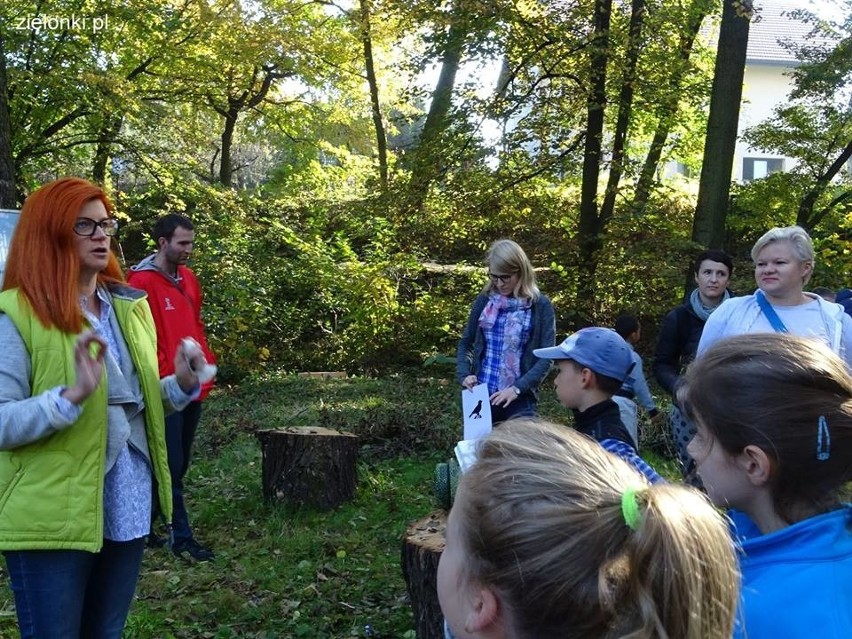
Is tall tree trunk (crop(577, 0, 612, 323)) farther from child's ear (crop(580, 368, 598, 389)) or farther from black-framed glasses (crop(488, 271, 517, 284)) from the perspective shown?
child's ear (crop(580, 368, 598, 389))

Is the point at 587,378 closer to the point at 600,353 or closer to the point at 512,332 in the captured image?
the point at 600,353

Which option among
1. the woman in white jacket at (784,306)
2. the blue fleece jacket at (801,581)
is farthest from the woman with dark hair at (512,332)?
the blue fleece jacket at (801,581)

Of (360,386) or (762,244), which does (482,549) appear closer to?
(762,244)

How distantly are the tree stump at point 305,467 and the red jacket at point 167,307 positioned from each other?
4.29ft

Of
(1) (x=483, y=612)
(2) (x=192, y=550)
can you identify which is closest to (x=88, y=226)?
(1) (x=483, y=612)

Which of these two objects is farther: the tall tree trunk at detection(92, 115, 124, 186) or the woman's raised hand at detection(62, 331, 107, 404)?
the tall tree trunk at detection(92, 115, 124, 186)

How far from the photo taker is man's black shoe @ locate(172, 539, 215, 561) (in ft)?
17.4

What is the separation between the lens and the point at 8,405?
2332 mm

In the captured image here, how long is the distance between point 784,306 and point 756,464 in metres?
2.37

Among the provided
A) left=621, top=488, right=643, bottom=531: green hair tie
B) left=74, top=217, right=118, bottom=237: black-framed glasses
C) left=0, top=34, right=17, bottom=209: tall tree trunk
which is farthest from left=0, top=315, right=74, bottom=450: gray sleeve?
left=0, top=34, right=17, bottom=209: tall tree trunk

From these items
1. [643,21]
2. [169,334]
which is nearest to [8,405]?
[169,334]

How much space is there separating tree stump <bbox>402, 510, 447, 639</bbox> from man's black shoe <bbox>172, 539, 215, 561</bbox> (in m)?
1.92

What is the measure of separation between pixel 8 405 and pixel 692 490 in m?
1.89

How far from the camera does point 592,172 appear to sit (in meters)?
13.5
